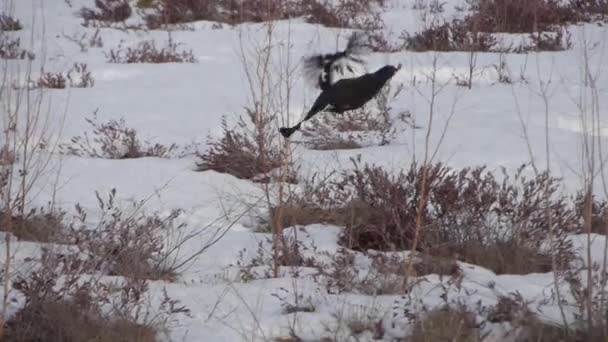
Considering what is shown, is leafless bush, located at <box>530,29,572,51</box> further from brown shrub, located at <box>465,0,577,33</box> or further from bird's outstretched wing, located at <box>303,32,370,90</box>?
bird's outstretched wing, located at <box>303,32,370,90</box>

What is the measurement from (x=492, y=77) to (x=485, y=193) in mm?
3276

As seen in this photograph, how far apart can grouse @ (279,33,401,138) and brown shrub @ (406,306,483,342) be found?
105 centimetres

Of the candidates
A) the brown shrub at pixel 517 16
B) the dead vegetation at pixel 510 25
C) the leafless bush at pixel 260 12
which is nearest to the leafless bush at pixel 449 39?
the dead vegetation at pixel 510 25

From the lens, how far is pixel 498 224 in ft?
11.8

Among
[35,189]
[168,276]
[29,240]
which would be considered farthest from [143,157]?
[168,276]

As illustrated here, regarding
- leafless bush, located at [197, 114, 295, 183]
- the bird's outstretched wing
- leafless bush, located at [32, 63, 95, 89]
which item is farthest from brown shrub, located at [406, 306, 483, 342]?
leafless bush, located at [32, 63, 95, 89]

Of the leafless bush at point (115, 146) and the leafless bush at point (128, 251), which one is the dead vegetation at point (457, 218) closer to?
the leafless bush at point (128, 251)

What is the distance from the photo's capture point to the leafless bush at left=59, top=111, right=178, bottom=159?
16.8 ft

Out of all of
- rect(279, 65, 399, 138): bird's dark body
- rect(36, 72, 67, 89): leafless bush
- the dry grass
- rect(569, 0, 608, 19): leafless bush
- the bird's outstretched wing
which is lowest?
the dry grass

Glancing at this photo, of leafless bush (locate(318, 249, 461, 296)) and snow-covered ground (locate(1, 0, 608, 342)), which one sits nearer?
snow-covered ground (locate(1, 0, 608, 342))

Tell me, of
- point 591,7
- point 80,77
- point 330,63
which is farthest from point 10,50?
point 591,7

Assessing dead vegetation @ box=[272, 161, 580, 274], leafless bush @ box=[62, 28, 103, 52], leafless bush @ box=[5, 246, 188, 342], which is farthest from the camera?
leafless bush @ box=[62, 28, 103, 52]

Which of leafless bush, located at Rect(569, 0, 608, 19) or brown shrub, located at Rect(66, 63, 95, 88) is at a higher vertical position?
leafless bush, located at Rect(569, 0, 608, 19)

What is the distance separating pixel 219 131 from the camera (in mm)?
5605
